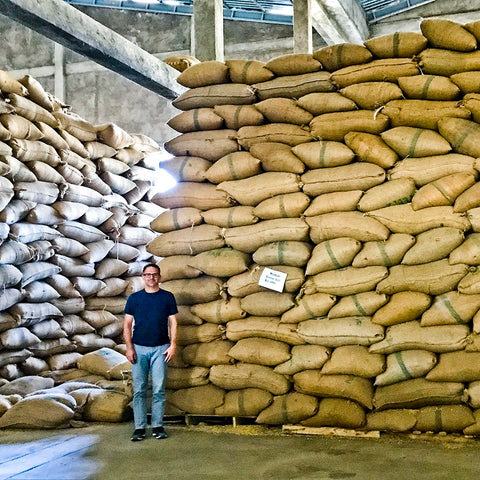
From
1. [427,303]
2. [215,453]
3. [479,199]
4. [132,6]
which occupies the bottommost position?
[215,453]

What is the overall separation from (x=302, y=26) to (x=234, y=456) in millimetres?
5299

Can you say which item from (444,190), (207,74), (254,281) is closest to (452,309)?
(444,190)

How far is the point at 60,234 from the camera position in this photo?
6902mm

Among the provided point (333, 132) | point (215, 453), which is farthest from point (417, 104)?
point (215, 453)

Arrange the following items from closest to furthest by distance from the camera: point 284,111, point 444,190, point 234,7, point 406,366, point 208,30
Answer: point 406,366 < point 444,190 < point 284,111 < point 208,30 < point 234,7

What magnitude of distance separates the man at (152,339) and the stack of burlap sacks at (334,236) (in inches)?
10.4

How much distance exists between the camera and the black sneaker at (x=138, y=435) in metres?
4.67

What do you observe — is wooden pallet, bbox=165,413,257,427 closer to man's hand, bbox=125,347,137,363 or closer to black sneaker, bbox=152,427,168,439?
black sneaker, bbox=152,427,168,439

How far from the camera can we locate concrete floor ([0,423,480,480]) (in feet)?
12.1

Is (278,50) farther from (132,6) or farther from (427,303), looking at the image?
(427,303)

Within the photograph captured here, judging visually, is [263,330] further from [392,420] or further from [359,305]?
[392,420]

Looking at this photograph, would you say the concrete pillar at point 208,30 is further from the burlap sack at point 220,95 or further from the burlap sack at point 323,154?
the burlap sack at point 323,154

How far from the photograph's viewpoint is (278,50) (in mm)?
12094

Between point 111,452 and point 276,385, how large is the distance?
1270mm
